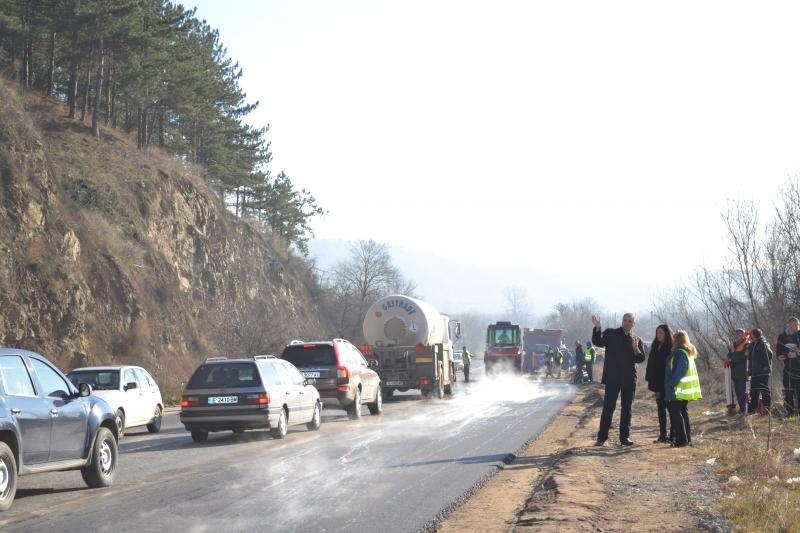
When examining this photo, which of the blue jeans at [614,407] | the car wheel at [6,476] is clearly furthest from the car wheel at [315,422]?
the car wheel at [6,476]

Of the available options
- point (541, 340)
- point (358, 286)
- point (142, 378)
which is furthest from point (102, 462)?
point (358, 286)

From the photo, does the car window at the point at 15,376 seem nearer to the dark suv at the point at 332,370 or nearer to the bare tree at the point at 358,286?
the dark suv at the point at 332,370

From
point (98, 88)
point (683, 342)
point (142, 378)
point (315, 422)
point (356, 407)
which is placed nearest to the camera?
point (683, 342)

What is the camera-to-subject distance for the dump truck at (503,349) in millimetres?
60250

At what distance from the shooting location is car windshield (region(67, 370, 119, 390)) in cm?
2036

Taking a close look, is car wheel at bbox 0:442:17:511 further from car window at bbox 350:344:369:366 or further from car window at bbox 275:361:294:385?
car window at bbox 350:344:369:366

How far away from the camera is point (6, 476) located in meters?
10.1

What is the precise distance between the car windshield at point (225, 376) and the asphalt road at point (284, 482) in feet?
3.61

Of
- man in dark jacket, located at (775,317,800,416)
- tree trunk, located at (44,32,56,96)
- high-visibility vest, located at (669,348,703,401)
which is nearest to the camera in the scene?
high-visibility vest, located at (669,348,703,401)

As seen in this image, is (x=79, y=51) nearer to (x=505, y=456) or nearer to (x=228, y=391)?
(x=228, y=391)

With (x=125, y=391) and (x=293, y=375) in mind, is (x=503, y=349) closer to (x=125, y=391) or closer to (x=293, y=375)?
(x=293, y=375)

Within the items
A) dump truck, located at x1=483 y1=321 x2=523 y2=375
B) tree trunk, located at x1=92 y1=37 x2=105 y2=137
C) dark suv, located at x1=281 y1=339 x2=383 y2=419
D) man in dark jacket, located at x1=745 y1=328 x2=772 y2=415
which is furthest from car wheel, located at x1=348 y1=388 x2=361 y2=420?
dump truck, located at x1=483 y1=321 x2=523 y2=375

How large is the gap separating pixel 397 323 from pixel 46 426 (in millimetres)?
23297

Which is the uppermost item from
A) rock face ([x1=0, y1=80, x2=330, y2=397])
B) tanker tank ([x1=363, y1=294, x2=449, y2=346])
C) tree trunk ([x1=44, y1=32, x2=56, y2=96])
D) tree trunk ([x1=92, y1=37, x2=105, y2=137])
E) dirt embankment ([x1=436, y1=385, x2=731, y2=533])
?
tree trunk ([x1=44, y1=32, x2=56, y2=96])
